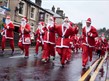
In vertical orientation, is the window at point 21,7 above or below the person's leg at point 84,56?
above

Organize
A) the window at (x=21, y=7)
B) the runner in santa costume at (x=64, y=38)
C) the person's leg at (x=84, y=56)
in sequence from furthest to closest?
the window at (x=21, y=7), the runner in santa costume at (x=64, y=38), the person's leg at (x=84, y=56)

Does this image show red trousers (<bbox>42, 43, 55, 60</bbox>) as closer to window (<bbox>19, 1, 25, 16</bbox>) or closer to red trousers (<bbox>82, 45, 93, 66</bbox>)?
red trousers (<bbox>82, 45, 93, 66</bbox>)

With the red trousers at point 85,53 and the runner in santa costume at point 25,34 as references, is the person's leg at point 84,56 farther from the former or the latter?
the runner in santa costume at point 25,34

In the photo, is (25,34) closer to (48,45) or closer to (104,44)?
(48,45)

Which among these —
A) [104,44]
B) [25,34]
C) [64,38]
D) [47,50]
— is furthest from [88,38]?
[104,44]

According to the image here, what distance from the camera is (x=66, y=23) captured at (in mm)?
13258

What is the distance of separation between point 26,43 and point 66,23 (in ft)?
12.9

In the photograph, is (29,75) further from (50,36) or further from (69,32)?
(50,36)

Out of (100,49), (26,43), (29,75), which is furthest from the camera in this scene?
(100,49)

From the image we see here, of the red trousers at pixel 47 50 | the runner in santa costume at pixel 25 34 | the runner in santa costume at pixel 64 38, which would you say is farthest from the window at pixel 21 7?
the runner in santa costume at pixel 64 38

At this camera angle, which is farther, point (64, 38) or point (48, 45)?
point (48, 45)

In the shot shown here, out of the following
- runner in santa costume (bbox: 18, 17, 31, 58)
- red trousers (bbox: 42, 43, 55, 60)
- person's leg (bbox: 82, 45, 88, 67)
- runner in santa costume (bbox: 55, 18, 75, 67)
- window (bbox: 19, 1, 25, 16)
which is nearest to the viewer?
person's leg (bbox: 82, 45, 88, 67)

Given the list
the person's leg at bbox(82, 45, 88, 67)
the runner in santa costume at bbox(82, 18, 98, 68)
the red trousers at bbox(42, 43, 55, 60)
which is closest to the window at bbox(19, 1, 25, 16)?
the red trousers at bbox(42, 43, 55, 60)

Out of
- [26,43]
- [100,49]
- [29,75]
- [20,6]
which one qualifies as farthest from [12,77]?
[20,6]
